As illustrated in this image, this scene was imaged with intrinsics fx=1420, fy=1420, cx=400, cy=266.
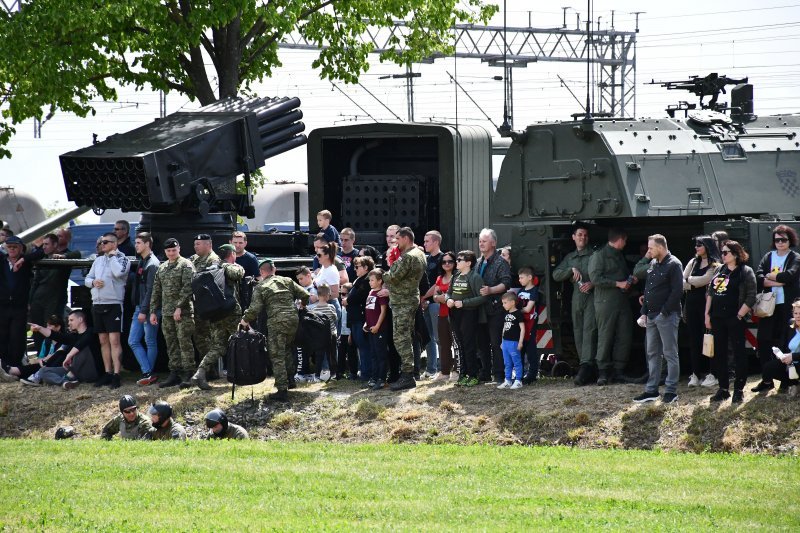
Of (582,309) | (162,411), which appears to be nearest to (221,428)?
(162,411)

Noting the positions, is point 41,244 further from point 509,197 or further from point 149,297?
point 509,197

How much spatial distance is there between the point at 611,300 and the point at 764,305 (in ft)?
6.30

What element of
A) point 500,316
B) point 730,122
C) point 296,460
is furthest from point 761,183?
point 296,460

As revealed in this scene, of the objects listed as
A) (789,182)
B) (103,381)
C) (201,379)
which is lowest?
(103,381)

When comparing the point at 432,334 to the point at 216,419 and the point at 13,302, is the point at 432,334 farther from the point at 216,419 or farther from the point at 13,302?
the point at 13,302

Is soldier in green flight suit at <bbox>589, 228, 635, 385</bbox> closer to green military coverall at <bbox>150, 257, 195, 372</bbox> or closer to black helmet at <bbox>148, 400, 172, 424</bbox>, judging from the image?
black helmet at <bbox>148, 400, 172, 424</bbox>

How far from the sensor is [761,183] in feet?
54.1

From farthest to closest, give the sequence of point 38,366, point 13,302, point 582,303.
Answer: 1. point 13,302
2. point 38,366
3. point 582,303

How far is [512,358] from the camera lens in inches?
620

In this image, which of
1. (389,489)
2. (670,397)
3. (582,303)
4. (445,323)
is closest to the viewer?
(389,489)

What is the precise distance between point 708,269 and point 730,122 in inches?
127

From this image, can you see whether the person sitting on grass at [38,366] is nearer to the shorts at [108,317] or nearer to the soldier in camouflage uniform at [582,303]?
the shorts at [108,317]

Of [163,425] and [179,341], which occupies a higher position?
[179,341]

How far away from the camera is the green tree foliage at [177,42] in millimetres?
21422
